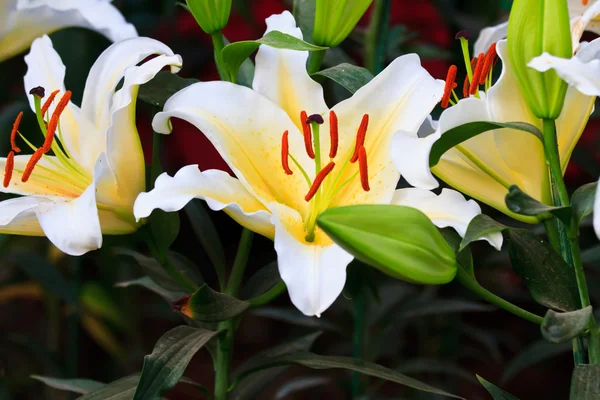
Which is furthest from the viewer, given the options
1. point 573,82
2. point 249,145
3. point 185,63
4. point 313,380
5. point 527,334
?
point 527,334

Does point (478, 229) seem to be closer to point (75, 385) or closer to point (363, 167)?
point (363, 167)

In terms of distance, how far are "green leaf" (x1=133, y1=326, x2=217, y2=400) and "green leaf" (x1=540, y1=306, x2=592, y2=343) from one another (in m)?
0.18

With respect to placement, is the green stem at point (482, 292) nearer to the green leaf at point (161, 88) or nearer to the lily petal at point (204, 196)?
the lily petal at point (204, 196)

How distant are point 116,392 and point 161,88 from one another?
18 cm

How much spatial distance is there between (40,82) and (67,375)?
56cm

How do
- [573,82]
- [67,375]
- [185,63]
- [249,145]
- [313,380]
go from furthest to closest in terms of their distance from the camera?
1. [185,63]
2. [67,375]
3. [313,380]
4. [249,145]
5. [573,82]

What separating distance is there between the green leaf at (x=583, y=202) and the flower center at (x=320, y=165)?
4.2 inches

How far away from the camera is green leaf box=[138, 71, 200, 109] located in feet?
1.50

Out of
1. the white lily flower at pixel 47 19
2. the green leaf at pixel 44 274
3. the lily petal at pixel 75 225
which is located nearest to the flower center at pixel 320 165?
the lily petal at pixel 75 225

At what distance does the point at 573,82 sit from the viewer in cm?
34

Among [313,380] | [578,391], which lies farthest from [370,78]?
[313,380]

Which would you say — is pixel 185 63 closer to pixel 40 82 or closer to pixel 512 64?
pixel 40 82

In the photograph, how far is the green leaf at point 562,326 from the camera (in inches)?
13.5

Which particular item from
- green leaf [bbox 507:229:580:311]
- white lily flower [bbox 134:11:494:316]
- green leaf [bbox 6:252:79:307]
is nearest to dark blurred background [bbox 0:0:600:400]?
green leaf [bbox 6:252:79:307]
